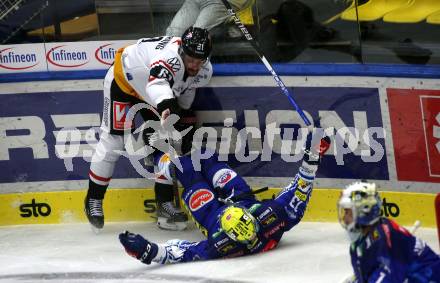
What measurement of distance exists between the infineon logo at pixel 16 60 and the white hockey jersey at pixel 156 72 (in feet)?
2.21

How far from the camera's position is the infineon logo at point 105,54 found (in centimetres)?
773

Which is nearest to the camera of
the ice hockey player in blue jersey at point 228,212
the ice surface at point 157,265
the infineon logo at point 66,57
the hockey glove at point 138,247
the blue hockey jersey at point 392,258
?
the blue hockey jersey at point 392,258

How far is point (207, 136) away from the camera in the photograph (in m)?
7.64

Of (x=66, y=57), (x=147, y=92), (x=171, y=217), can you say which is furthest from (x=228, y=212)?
(x=66, y=57)

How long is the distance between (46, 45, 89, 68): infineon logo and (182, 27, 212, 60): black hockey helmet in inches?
38.6

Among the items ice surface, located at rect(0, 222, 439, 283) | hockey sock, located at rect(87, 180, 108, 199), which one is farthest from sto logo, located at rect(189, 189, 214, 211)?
hockey sock, located at rect(87, 180, 108, 199)

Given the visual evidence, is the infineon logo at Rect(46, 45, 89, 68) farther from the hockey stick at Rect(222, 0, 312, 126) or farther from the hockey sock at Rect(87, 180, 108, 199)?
the hockey stick at Rect(222, 0, 312, 126)

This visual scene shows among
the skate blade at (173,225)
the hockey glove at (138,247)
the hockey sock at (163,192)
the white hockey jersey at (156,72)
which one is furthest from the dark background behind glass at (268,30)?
the hockey glove at (138,247)

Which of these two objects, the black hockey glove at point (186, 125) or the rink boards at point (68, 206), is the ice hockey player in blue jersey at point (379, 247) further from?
the black hockey glove at point (186, 125)

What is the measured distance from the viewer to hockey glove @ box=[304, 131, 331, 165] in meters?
6.91

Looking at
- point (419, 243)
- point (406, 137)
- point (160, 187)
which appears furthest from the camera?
point (160, 187)

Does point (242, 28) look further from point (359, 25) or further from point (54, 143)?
point (54, 143)

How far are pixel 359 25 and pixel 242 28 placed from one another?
2.49ft

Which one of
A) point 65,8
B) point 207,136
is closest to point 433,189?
point 207,136
